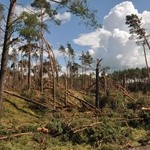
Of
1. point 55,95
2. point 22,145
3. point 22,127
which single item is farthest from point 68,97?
point 22,145

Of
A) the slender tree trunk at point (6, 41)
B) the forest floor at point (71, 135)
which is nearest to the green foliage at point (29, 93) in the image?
the forest floor at point (71, 135)

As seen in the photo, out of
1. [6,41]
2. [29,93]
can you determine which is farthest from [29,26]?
[29,93]

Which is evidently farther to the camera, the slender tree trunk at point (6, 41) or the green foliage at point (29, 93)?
the green foliage at point (29, 93)

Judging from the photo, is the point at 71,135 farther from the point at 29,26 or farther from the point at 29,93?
the point at 29,93

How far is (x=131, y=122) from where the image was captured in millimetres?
18891

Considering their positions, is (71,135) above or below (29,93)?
below

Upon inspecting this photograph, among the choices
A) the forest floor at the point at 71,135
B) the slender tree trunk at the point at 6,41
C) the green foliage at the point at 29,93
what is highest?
the slender tree trunk at the point at 6,41

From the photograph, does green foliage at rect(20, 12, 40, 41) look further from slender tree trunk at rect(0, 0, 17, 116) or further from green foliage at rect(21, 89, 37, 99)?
green foliage at rect(21, 89, 37, 99)

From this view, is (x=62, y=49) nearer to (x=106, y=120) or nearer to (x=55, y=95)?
(x=55, y=95)

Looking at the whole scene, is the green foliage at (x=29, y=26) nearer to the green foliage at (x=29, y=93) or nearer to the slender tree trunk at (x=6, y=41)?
the slender tree trunk at (x=6, y=41)

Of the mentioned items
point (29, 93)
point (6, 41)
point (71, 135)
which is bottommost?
point (71, 135)

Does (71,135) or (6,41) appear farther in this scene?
(6,41)

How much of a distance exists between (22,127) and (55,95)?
8800 millimetres

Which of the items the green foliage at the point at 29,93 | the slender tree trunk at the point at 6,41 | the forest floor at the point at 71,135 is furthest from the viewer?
the green foliage at the point at 29,93
